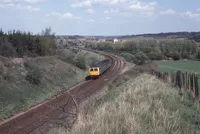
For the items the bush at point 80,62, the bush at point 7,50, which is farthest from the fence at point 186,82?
the bush at point 80,62

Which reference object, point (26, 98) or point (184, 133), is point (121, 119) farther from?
point (26, 98)

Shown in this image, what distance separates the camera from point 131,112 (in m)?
12.9

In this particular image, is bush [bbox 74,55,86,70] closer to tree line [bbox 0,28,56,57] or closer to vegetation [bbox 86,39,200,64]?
tree line [bbox 0,28,56,57]

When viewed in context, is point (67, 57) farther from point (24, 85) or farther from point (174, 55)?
point (174, 55)

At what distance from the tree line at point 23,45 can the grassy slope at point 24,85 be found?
3.06 meters

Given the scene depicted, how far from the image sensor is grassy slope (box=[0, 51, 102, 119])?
25516 millimetres

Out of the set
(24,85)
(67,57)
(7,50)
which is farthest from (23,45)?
(24,85)

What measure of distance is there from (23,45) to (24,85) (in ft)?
59.0

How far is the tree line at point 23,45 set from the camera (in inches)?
1702

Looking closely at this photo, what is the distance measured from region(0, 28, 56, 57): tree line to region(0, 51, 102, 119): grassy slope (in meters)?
3.06

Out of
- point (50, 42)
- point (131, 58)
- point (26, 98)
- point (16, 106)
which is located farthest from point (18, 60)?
point (131, 58)

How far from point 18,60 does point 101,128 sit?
→ 1173 inches

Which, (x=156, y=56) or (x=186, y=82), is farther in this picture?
(x=156, y=56)

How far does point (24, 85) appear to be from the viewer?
32219mm
